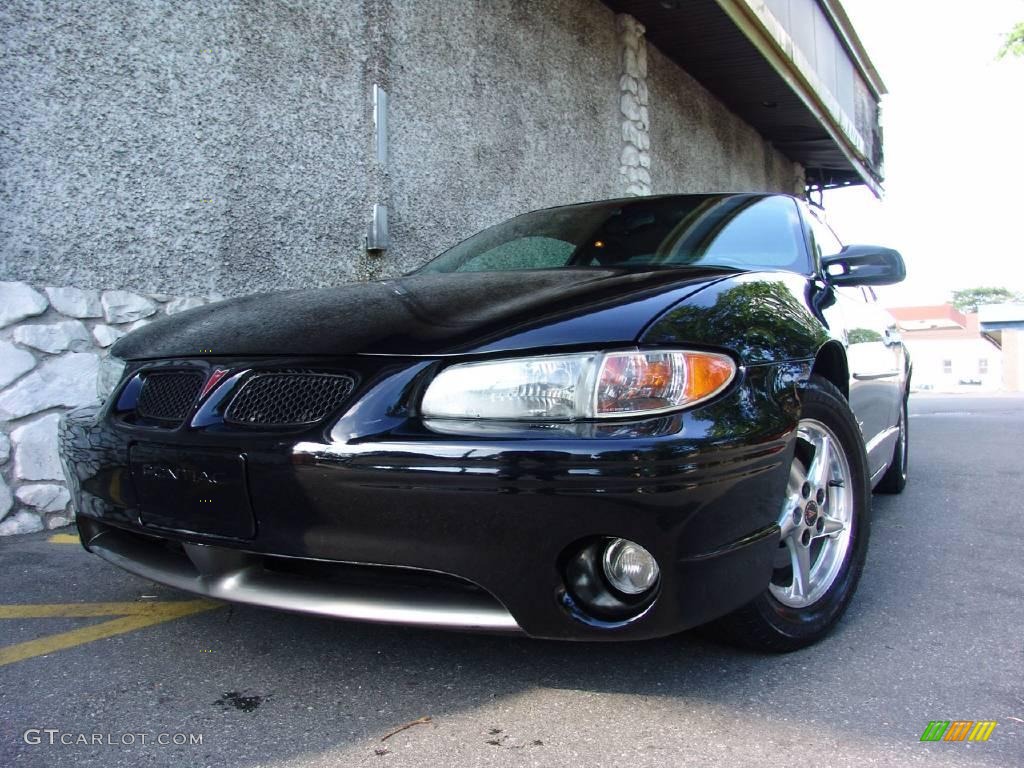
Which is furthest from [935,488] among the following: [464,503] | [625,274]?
[464,503]

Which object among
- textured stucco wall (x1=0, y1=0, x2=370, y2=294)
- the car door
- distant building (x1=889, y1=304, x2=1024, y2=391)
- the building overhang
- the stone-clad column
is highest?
the building overhang

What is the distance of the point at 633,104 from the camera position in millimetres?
8453

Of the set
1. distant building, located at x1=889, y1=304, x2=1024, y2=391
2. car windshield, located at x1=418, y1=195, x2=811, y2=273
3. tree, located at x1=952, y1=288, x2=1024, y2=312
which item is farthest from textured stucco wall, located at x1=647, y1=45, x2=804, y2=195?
tree, located at x1=952, y1=288, x2=1024, y2=312

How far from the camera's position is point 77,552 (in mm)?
3186

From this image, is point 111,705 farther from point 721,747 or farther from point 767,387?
point 767,387

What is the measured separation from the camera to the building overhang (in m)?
8.42

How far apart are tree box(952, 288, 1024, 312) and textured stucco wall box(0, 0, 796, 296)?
85895 millimetres

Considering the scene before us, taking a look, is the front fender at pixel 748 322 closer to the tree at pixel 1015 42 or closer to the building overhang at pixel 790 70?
the building overhang at pixel 790 70

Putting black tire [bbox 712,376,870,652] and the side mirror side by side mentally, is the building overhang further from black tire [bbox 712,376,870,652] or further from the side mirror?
black tire [bbox 712,376,870,652]

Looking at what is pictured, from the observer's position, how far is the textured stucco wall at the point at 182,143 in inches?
137

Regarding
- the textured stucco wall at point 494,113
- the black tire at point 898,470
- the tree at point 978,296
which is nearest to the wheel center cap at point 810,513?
the black tire at point 898,470

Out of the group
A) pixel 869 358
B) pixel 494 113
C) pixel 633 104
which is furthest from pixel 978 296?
pixel 869 358

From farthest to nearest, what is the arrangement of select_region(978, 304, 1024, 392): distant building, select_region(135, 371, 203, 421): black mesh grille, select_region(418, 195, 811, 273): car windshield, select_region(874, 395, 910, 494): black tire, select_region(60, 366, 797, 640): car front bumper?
select_region(978, 304, 1024, 392): distant building
select_region(874, 395, 910, 494): black tire
select_region(418, 195, 811, 273): car windshield
select_region(135, 371, 203, 421): black mesh grille
select_region(60, 366, 797, 640): car front bumper

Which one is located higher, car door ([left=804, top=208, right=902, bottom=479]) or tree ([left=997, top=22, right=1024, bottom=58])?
tree ([left=997, top=22, right=1024, bottom=58])
